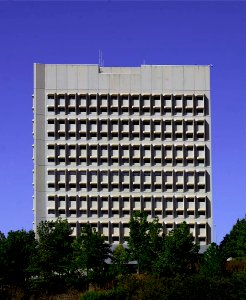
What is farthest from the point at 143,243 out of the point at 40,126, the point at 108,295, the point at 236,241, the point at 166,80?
the point at 166,80

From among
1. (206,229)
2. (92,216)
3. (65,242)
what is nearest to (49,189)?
(92,216)

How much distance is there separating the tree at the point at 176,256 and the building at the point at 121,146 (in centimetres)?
3585

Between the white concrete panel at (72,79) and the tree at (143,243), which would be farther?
the white concrete panel at (72,79)

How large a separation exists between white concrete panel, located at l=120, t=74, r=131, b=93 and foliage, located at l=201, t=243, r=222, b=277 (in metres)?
52.0

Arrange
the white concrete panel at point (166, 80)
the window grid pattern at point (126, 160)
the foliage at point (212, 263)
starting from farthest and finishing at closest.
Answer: the white concrete panel at point (166, 80) < the window grid pattern at point (126, 160) < the foliage at point (212, 263)

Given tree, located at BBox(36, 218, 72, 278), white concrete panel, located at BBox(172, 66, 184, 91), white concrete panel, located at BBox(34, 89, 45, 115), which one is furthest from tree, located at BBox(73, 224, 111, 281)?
white concrete panel, located at BBox(172, 66, 184, 91)

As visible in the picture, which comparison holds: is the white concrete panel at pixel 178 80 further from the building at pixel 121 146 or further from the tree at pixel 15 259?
the tree at pixel 15 259

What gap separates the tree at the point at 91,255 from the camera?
76875 mm

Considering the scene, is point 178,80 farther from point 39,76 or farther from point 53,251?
point 53,251

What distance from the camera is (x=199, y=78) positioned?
12231 cm

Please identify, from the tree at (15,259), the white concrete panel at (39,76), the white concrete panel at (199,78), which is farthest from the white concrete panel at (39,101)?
the tree at (15,259)

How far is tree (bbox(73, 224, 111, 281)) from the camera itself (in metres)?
76.9

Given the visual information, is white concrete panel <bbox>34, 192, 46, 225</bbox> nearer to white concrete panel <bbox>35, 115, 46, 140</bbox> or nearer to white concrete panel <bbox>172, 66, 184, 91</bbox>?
white concrete panel <bbox>35, 115, 46, 140</bbox>

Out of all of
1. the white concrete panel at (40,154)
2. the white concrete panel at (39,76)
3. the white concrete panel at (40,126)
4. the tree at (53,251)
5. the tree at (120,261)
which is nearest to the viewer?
the tree at (53,251)
